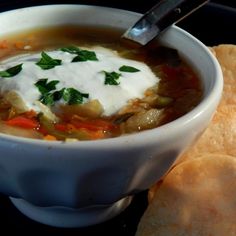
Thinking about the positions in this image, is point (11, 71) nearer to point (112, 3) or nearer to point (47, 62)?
point (47, 62)

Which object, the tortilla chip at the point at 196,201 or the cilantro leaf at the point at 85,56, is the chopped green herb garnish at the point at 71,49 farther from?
the tortilla chip at the point at 196,201

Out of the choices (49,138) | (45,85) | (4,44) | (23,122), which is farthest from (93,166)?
(4,44)

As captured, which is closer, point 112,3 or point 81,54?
point 81,54

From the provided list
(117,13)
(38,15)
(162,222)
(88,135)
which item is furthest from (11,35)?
(162,222)

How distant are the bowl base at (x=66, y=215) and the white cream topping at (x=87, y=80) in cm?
29

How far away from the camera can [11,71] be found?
1518mm

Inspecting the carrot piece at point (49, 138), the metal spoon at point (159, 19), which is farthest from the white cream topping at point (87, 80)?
the metal spoon at point (159, 19)

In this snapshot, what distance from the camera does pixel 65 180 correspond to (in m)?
1.22

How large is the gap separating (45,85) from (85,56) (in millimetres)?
209

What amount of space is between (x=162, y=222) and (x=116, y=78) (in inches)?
16.2

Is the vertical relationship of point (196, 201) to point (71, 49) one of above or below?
below

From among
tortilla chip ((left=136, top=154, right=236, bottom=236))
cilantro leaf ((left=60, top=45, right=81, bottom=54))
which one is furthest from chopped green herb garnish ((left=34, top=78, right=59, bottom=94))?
tortilla chip ((left=136, top=154, right=236, bottom=236))

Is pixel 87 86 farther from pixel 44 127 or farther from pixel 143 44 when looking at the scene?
pixel 143 44

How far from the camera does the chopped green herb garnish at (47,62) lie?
1.52 metres
